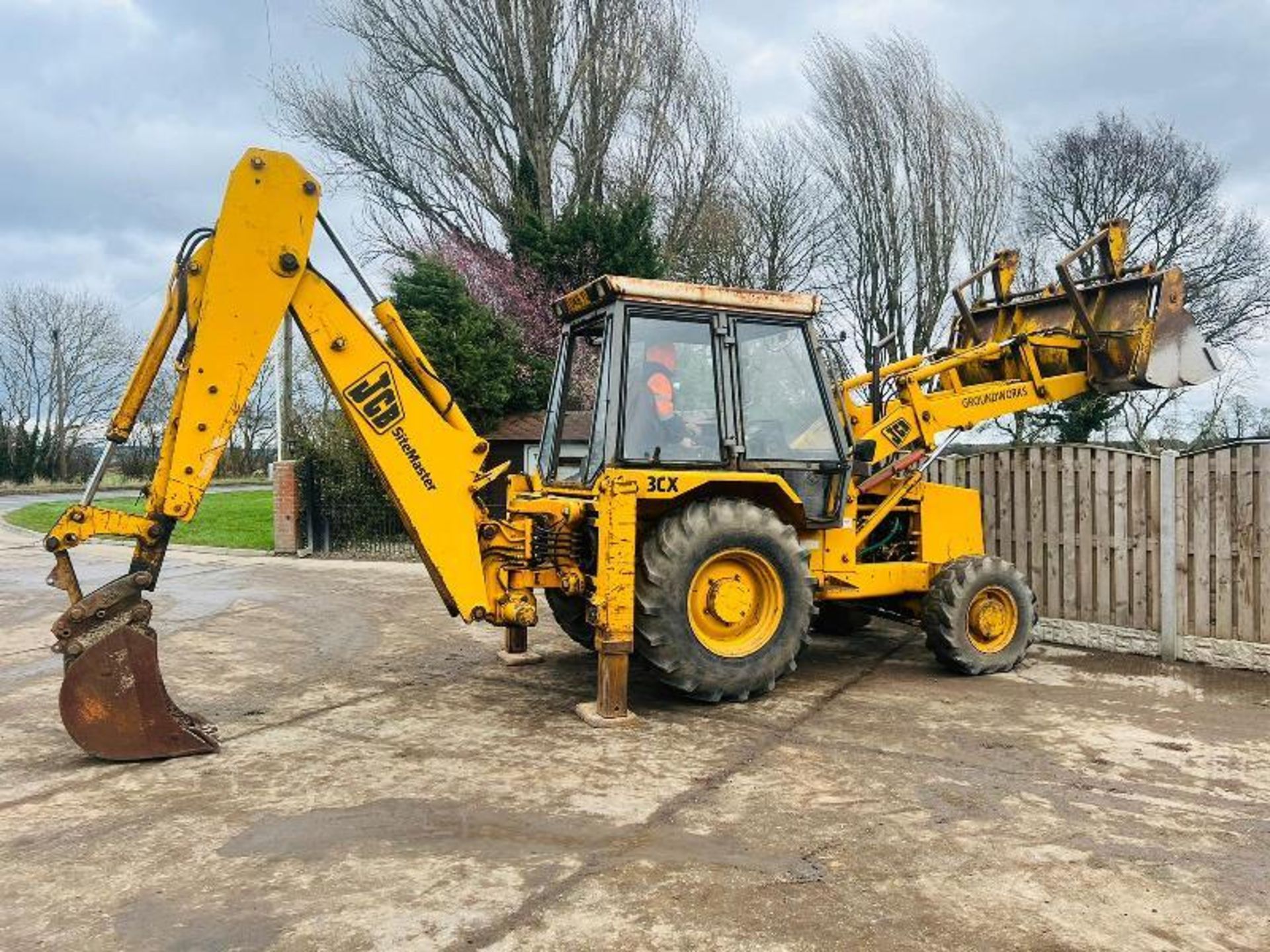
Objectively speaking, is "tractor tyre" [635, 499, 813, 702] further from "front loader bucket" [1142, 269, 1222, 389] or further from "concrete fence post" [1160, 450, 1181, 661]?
"concrete fence post" [1160, 450, 1181, 661]

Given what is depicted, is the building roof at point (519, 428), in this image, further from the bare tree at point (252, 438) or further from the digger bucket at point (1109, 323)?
the bare tree at point (252, 438)

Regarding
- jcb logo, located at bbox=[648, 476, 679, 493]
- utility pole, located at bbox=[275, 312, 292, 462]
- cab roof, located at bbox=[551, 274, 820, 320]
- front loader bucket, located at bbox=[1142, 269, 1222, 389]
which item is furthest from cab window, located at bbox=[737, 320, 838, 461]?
utility pole, located at bbox=[275, 312, 292, 462]

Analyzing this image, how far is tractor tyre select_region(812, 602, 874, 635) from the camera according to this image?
27.7 feet

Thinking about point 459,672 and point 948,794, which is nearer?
point 948,794

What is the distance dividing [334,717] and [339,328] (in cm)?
237

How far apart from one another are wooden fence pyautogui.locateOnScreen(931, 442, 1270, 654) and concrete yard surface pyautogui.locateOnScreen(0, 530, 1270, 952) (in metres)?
0.63

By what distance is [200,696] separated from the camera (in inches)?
256

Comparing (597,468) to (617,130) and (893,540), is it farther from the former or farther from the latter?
(617,130)

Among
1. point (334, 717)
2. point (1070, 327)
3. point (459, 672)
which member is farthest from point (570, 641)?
point (1070, 327)

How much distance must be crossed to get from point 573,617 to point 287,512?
10.2 m

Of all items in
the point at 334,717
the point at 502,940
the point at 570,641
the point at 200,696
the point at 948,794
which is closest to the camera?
the point at 502,940

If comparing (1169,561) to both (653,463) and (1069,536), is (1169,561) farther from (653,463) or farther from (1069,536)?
(653,463)

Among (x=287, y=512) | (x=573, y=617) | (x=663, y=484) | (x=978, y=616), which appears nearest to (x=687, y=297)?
(x=663, y=484)

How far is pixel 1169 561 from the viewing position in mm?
7660
